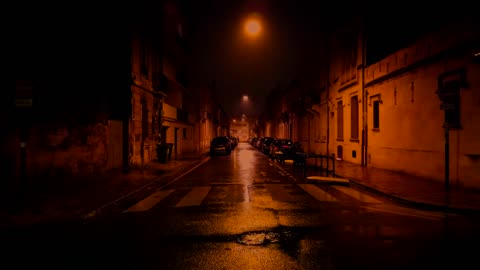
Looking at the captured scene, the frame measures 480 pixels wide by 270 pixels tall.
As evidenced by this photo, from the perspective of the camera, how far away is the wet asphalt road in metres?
5.14

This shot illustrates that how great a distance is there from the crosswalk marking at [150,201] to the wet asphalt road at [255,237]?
28mm

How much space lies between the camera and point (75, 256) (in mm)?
5453

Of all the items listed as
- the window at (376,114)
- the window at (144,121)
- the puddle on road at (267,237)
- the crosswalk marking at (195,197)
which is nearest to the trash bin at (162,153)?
the window at (144,121)

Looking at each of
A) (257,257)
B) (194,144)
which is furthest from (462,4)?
(194,144)

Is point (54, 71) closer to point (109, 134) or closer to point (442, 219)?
point (109, 134)

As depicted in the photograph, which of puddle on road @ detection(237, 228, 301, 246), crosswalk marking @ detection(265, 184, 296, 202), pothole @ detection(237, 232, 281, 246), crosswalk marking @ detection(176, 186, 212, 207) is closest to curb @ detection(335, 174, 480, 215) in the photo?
crosswalk marking @ detection(265, 184, 296, 202)

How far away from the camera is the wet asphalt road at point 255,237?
202 inches

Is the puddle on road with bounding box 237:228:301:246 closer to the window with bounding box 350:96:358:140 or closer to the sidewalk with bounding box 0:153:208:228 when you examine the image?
the sidewalk with bounding box 0:153:208:228

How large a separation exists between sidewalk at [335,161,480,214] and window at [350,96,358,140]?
24.7 feet

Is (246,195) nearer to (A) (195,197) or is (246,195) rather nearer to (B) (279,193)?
(B) (279,193)

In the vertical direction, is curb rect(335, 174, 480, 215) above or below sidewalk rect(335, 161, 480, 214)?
below

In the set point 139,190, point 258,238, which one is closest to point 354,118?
point 139,190

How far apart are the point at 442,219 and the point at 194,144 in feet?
119

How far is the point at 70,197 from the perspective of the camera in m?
10.5
